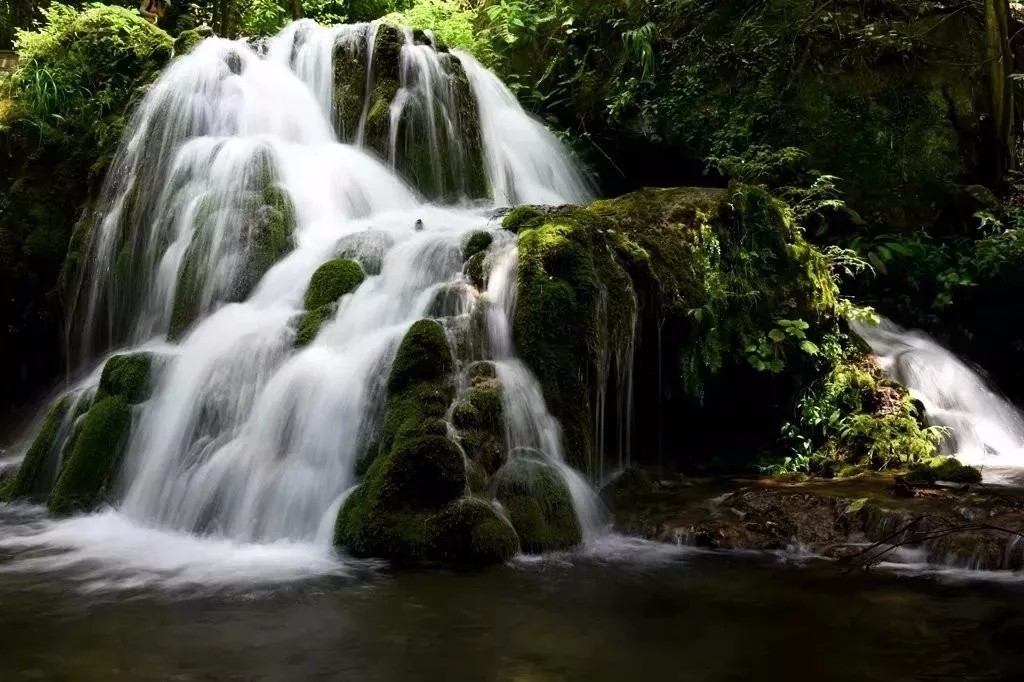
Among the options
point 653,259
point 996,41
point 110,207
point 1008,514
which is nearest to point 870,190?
point 996,41

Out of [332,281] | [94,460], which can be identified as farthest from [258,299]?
[94,460]

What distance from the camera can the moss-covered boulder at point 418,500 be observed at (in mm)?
5070

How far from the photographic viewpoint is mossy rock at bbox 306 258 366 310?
722 centimetres

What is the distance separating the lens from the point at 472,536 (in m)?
5.07

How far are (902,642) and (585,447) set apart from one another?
2.83 m

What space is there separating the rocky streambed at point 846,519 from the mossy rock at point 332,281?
2.77m

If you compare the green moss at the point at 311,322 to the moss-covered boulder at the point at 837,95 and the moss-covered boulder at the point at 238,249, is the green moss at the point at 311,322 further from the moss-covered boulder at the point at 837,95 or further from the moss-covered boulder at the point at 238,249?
the moss-covered boulder at the point at 837,95

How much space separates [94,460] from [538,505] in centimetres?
363

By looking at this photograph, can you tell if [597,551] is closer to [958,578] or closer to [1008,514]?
[958,578]

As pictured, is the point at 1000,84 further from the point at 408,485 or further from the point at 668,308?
the point at 408,485

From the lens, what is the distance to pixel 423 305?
6.70 metres

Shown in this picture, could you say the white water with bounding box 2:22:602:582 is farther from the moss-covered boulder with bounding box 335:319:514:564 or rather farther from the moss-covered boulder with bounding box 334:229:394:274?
the moss-covered boulder with bounding box 335:319:514:564

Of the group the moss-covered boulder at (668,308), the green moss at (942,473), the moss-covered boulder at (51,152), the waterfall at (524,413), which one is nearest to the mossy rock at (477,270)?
the waterfall at (524,413)

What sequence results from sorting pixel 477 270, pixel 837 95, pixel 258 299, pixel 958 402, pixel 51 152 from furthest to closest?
1. pixel 51 152
2. pixel 837 95
3. pixel 958 402
4. pixel 258 299
5. pixel 477 270
